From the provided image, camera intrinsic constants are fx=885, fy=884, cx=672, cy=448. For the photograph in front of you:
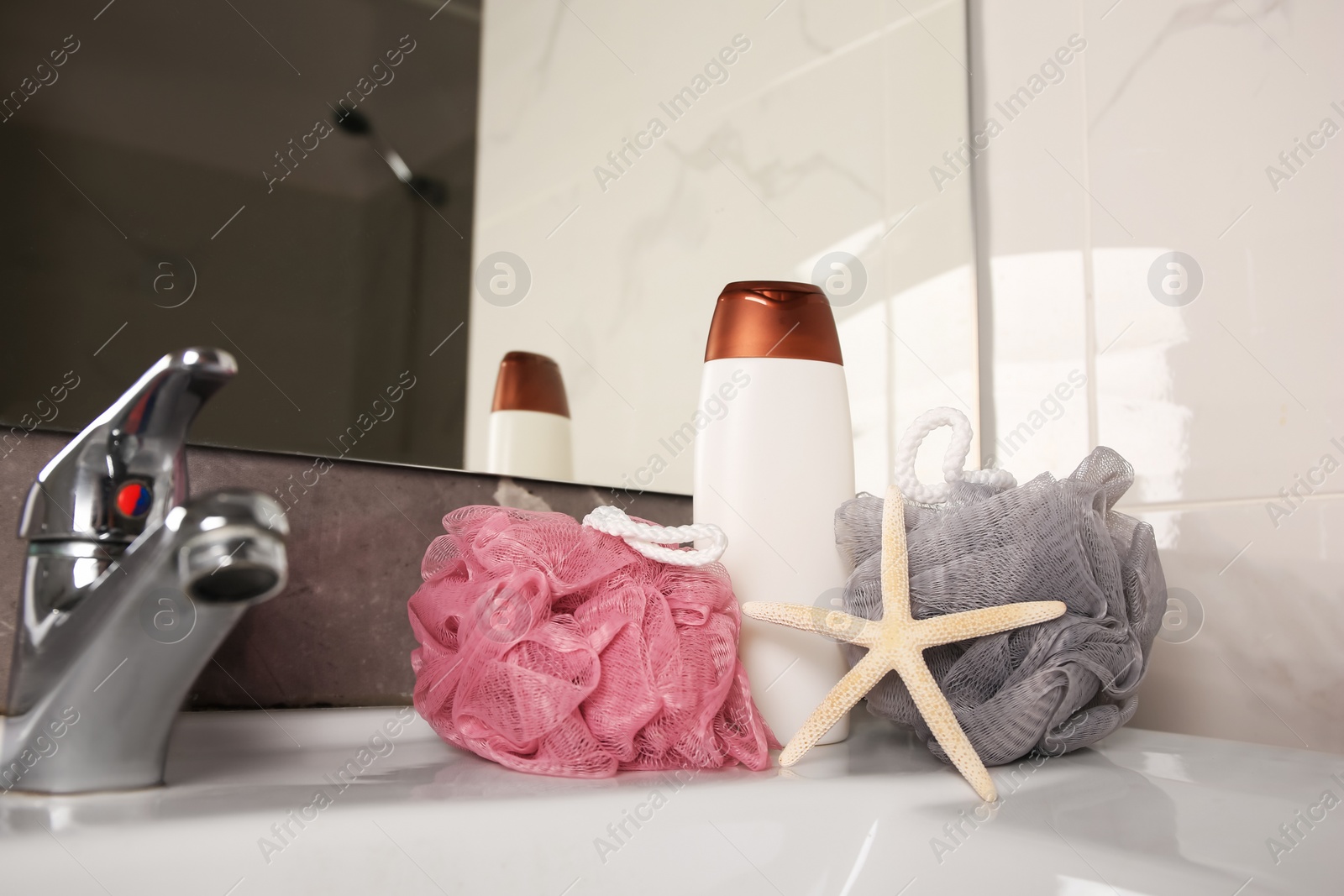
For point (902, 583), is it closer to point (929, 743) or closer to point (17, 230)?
point (929, 743)

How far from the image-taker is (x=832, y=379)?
1.94ft

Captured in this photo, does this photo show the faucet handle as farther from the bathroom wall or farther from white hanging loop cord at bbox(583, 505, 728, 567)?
the bathroom wall

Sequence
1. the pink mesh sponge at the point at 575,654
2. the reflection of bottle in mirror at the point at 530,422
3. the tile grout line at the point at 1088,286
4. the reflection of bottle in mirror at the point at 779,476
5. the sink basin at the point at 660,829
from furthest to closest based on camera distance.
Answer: the tile grout line at the point at 1088,286
the reflection of bottle in mirror at the point at 530,422
the reflection of bottle in mirror at the point at 779,476
the pink mesh sponge at the point at 575,654
the sink basin at the point at 660,829

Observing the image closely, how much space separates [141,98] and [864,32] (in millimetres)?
701

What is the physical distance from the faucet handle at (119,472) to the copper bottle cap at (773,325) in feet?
1.06

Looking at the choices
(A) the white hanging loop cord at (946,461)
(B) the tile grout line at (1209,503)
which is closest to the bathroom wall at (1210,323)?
(B) the tile grout line at (1209,503)

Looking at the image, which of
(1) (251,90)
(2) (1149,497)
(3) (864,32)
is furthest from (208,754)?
(3) (864,32)

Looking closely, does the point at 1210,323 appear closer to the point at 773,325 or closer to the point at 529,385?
the point at 773,325

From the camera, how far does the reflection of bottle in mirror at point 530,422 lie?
67 cm

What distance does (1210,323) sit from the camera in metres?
0.71

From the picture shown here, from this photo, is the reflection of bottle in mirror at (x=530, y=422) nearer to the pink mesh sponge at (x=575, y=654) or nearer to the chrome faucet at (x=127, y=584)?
the pink mesh sponge at (x=575, y=654)

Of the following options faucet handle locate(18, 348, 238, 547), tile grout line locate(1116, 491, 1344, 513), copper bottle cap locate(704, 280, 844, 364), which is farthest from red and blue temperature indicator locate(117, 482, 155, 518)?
tile grout line locate(1116, 491, 1344, 513)

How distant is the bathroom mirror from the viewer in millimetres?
533

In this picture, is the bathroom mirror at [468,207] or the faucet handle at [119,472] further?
the bathroom mirror at [468,207]
